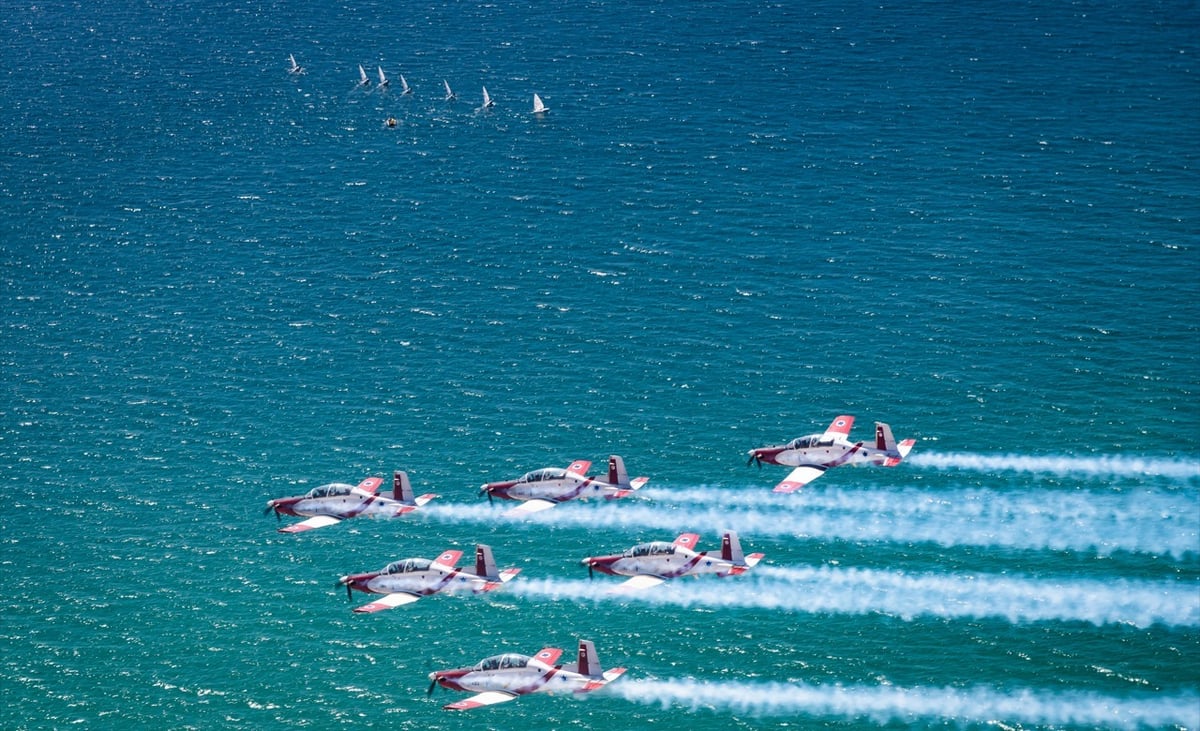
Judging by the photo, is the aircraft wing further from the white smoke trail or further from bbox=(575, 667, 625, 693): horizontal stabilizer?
the white smoke trail

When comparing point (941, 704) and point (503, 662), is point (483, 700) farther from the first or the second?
point (941, 704)

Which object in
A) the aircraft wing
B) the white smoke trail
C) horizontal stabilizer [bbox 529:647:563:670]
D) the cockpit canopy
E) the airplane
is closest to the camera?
the airplane

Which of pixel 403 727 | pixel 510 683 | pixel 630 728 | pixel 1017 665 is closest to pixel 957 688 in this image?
pixel 1017 665

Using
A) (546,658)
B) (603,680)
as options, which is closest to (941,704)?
(603,680)

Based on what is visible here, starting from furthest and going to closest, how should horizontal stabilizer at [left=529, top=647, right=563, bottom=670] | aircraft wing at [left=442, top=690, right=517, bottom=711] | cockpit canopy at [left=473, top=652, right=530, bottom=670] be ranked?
cockpit canopy at [left=473, top=652, right=530, bottom=670], horizontal stabilizer at [left=529, top=647, right=563, bottom=670], aircraft wing at [left=442, top=690, right=517, bottom=711]

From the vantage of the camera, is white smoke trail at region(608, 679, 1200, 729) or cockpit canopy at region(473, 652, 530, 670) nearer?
white smoke trail at region(608, 679, 1200, 729)

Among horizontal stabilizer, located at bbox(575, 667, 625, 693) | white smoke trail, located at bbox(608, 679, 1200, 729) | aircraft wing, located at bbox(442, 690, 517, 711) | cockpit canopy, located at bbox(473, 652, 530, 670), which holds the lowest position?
white smoke trail, located at bbox(608, 679, 1200, 729)

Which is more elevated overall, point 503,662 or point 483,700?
point 503,662

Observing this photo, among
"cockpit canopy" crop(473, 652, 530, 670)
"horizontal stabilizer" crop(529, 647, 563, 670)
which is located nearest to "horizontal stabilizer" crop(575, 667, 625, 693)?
"horizontal stabilizer" crop(529, 647, 563, 670)
